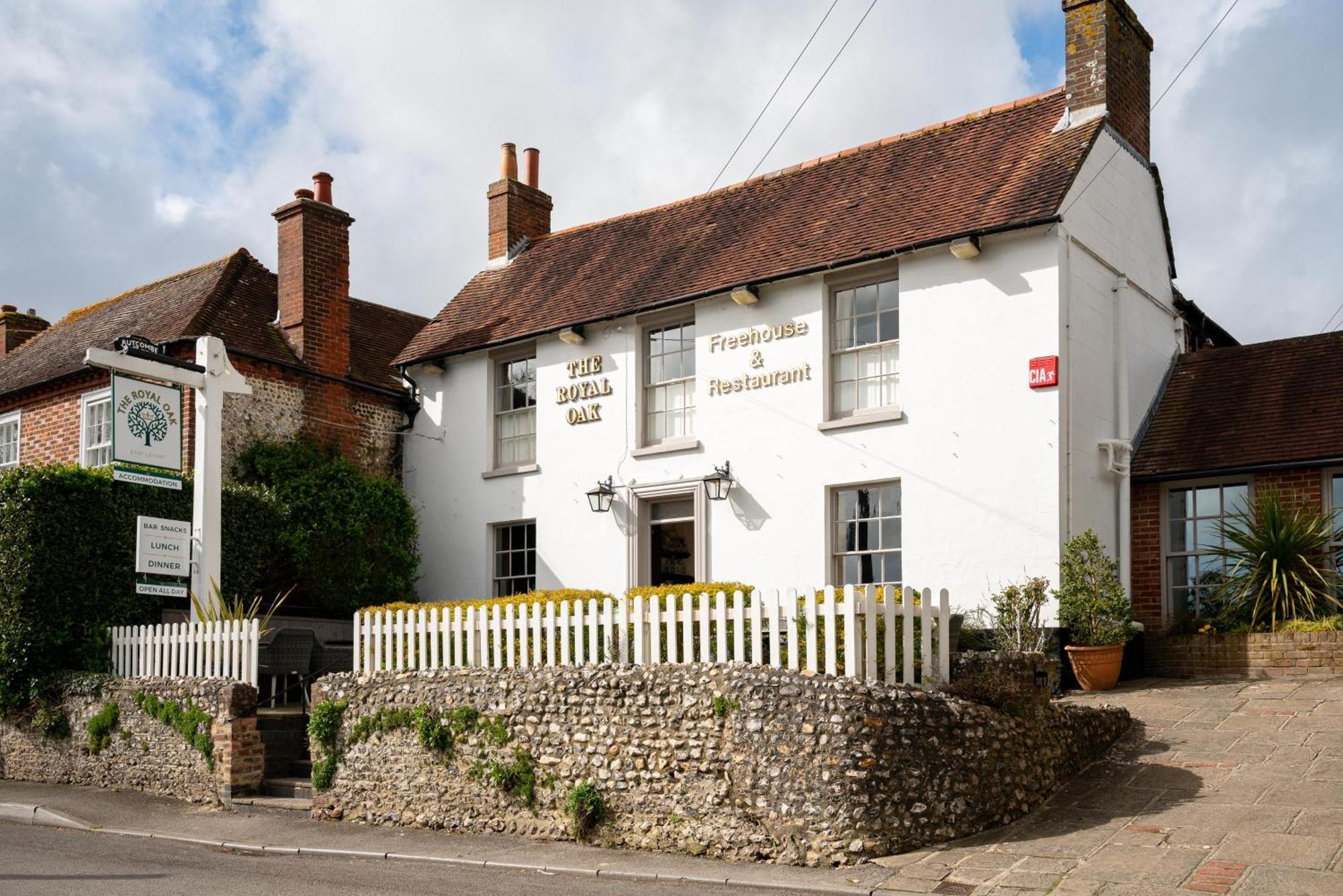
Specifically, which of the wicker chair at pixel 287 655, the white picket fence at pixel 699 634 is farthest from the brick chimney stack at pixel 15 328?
the white picket fence at pixel 699 634

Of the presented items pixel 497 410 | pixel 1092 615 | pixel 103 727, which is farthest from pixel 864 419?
pixel 103 727

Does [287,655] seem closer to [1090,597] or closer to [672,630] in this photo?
[672,630]

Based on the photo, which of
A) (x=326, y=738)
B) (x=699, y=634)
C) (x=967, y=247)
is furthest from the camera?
(x=967, y=247)

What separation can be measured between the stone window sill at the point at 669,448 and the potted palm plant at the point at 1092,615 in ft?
17.0

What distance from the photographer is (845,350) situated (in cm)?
1609

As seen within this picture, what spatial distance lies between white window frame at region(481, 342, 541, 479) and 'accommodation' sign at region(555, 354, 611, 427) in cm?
60

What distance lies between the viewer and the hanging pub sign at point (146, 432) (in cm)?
1362

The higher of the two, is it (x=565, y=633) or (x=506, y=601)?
(x=506, y=601)

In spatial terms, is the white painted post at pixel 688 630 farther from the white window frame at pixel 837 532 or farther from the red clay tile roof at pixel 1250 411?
the red clay tile roof at pixel 1250 411

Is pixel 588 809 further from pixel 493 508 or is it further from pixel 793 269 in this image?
pixel 493 508

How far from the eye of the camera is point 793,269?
16.2 meters

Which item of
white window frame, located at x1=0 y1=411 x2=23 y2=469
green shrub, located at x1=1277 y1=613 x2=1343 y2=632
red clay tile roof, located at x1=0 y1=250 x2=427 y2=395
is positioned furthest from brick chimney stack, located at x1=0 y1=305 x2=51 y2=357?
green shrub, located at x1=1277 y1=613 x2=1343 y2=632

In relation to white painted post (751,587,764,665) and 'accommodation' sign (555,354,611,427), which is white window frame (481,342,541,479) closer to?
'accommodation' sign (555,354,611,427)

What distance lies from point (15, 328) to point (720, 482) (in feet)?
49.7
